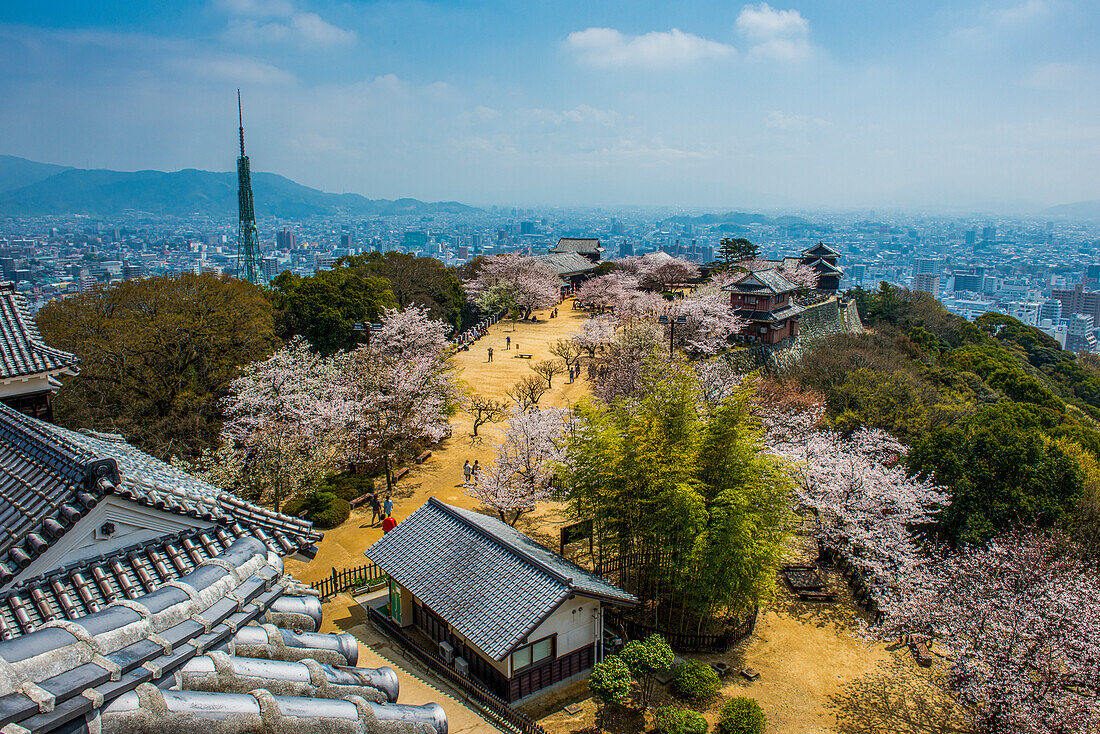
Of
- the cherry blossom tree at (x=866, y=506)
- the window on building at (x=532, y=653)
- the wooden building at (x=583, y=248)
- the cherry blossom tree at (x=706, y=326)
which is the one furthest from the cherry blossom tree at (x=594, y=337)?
the wooden building at (x=583, y=248)

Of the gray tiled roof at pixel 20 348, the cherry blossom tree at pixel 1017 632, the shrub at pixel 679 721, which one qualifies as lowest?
the shrub at pixel 679 721

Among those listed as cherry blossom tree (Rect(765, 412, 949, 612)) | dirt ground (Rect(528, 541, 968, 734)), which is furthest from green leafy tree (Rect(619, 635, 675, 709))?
cherry blossom tree (Rect(765, 412, 949, 612))

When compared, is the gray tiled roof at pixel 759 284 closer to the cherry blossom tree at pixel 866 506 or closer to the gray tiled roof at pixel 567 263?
the cherry blossom tree at pixel 866 506

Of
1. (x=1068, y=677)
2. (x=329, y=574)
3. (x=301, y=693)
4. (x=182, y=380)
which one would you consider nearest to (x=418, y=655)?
(x=329, y=574)

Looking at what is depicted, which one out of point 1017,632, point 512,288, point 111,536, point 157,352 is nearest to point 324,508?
point 157,352

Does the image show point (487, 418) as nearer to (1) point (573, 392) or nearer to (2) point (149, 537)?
(1) point (573, 392)

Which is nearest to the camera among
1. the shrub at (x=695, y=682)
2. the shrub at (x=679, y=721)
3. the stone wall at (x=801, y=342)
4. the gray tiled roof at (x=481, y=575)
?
the shrub at (x=679, y=721)

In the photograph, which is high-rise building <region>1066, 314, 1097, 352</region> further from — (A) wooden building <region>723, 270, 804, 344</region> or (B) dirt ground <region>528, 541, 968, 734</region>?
(B) dirt ground <region>528, 541, 968, 734</region>
